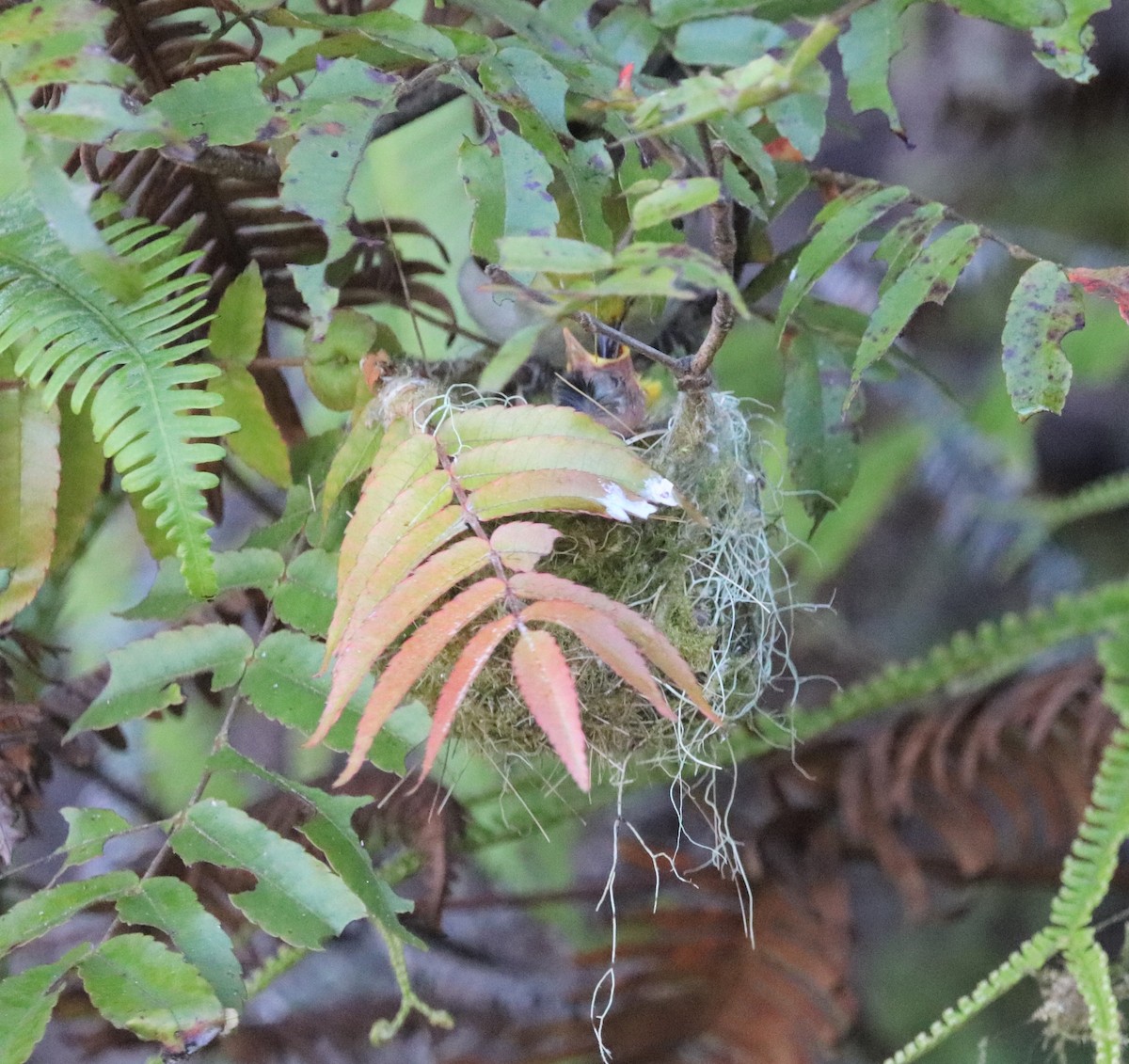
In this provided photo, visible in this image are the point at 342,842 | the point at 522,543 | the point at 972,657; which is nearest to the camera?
the point at 522,543

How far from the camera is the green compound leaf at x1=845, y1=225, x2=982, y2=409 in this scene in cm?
63

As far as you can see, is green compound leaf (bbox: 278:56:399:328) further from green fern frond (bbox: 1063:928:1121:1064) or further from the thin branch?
green fern frond (bbox: 1063:928:1121:1064)

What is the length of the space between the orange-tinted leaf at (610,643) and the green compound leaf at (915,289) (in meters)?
0.23

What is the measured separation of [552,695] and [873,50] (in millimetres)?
521

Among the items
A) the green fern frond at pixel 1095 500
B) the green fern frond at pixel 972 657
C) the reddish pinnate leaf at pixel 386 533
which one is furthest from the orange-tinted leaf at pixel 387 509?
the green fern frond at pixel 1095 500

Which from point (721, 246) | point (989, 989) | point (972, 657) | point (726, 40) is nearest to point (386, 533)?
point (721, 246)

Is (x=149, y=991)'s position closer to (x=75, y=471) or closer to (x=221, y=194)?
(x=75, y=471)

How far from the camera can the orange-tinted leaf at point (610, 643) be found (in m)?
0.49

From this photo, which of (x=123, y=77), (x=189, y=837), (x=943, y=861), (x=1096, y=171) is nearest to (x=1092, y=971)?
(x=943, y=861)

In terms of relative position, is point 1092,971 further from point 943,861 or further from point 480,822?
point 480,822

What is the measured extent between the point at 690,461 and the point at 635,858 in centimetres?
48

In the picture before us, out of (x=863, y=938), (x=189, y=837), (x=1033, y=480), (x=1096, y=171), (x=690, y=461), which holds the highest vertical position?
(x=690, y=461)

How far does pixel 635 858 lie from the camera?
1034mm

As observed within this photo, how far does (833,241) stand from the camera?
2.23ft
